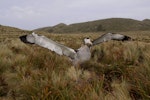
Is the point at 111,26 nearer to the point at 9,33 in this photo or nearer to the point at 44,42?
the point at 9,33

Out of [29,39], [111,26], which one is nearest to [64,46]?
[29,39]

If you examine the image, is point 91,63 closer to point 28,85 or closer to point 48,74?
point 48,74

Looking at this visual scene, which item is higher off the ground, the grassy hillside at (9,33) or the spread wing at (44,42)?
the spread wing at (44,42)

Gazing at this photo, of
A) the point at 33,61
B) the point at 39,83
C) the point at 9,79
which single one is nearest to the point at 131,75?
the point at 39,83

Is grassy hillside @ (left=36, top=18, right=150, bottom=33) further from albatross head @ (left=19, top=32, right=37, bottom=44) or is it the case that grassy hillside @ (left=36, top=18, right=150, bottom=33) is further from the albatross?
albatross head @ (left=19, top=32, right=37, bottom=44)

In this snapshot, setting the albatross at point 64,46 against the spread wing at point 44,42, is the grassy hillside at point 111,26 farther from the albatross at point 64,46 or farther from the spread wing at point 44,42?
the spread wing at point 44,42

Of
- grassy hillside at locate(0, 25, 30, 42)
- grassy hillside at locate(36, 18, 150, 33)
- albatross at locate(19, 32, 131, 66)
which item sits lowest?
grassy hillside at locate(36, 18, 150, 33)

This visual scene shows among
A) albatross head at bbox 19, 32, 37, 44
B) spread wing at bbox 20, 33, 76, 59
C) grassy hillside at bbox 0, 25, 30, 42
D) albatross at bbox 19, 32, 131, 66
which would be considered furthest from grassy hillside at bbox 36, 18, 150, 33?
albatross head at bbox 19, 32, 37, 44

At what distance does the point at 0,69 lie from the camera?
5766mm

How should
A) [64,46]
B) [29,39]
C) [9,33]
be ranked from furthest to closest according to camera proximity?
[9,33] < [64,46] < [29,39]

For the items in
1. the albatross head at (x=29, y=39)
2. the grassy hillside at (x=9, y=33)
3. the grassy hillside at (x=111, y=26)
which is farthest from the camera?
the grassy hillside at (x=111, y=26)

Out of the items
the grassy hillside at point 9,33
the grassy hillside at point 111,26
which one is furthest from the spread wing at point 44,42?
the grassy hillside at point 111,26

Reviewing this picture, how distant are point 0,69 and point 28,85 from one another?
2.00 meters

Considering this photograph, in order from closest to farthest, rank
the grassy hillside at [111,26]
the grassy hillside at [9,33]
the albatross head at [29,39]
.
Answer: the albatross head at [29,39], the grassy hillside at [9,33], the grassy hillside at [111,26]
